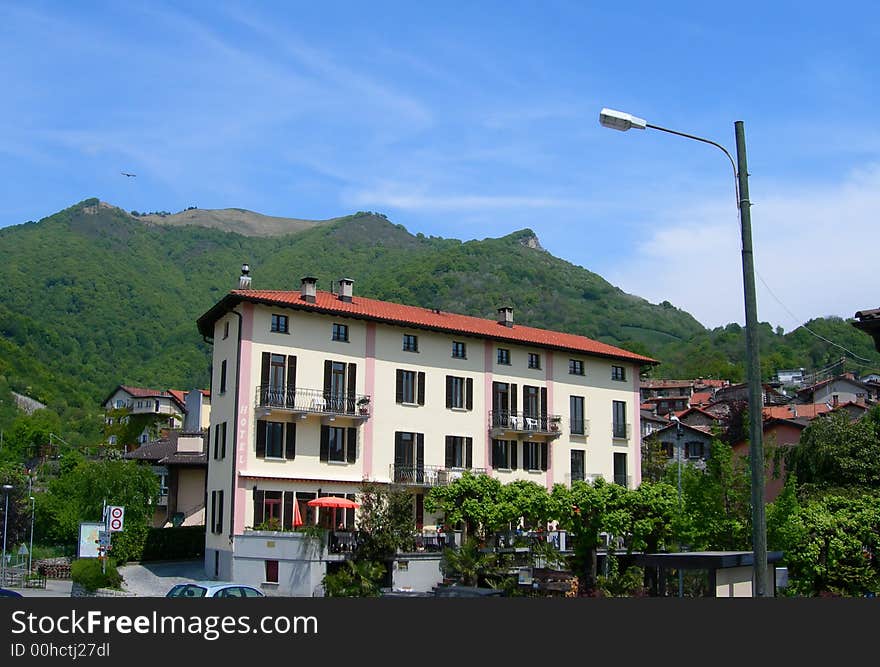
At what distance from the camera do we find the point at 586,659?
11.0 metres

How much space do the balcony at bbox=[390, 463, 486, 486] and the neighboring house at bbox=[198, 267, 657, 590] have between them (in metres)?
0.07

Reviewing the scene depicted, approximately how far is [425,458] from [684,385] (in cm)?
10091

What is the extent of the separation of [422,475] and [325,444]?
573 centimetres

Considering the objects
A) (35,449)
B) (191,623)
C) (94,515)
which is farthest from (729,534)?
(35,449)

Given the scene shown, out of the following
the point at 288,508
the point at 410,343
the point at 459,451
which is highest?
the point at 410,343

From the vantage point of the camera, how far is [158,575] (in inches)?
1893

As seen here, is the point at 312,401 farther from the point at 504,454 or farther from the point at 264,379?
the point at 504,454

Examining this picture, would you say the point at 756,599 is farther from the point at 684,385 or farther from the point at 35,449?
the point at 684,385

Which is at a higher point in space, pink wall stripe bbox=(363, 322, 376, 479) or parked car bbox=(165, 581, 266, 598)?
pink wall stripe bbox=(363, 322, 376, 479)

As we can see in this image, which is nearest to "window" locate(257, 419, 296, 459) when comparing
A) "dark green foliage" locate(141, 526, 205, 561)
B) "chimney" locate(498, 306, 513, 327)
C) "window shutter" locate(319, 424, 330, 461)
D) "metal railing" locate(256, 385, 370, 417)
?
"metal railing" locate(256, 385, 370, 417)

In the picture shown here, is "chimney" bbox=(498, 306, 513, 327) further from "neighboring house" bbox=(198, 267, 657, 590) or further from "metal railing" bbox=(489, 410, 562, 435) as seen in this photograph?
"metal railing" bbox=(489, 410, 562, 435)

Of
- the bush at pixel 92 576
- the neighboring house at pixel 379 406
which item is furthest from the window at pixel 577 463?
the bush at pixel 92 576

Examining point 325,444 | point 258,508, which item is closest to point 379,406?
point 325,444

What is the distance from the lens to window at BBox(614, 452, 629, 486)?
57.8 m
